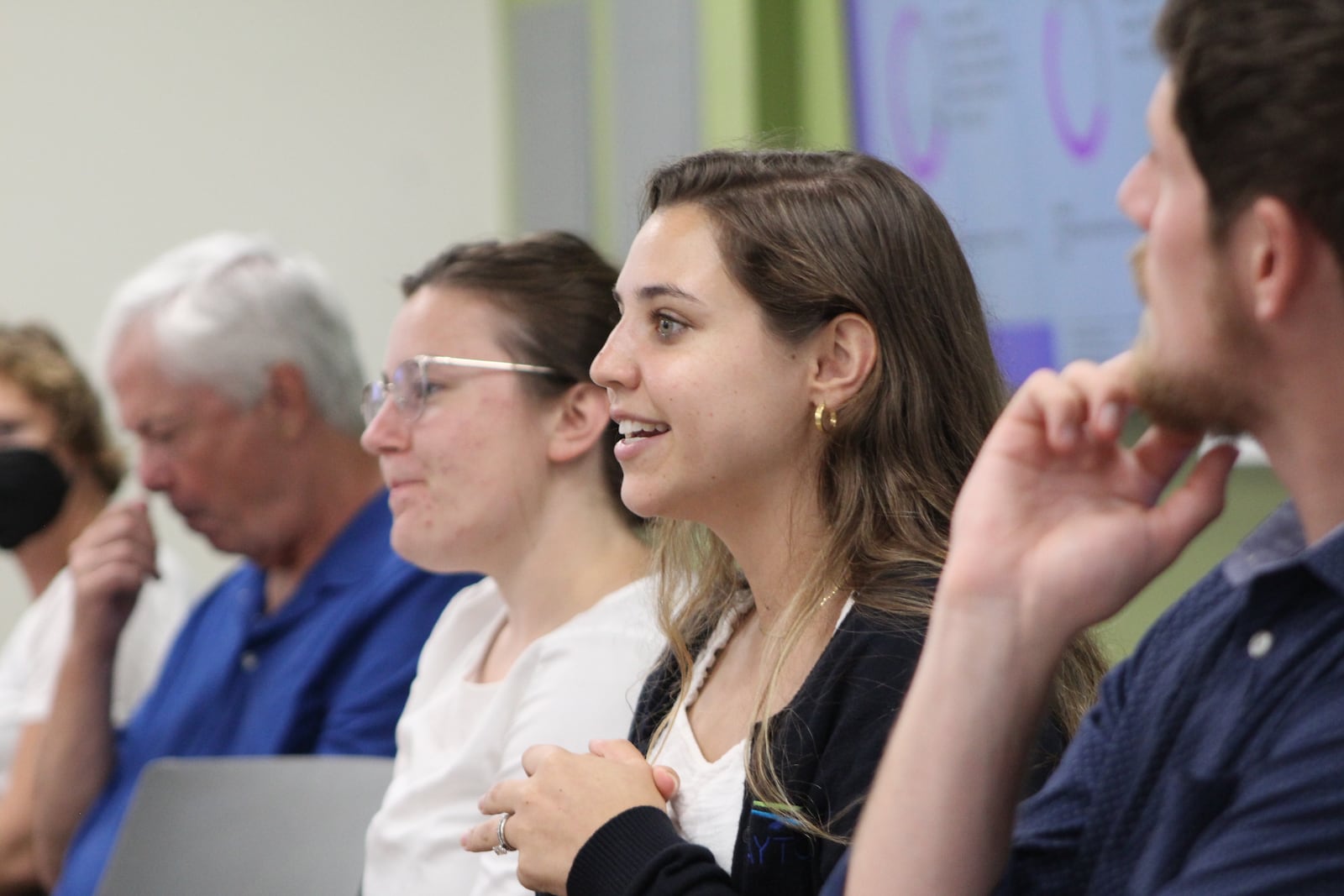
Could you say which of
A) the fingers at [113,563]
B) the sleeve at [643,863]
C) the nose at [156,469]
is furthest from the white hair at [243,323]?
the sleeve at [643,863]

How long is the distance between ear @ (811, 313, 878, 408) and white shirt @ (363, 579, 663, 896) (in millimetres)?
401

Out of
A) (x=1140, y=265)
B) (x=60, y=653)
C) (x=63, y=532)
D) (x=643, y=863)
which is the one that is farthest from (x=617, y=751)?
(x=63, y=532)

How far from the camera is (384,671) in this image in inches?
84.3

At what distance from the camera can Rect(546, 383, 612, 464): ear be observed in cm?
184

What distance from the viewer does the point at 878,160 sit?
4.67ft

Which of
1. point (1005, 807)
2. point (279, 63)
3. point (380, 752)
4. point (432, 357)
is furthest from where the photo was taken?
point (279, 63)

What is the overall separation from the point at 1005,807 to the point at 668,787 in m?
0.41

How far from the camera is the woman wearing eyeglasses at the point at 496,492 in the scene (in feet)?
5.56

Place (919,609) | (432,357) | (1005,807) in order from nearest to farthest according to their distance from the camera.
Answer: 1. (1005,807)
2. (919,609)
3. (432,357)

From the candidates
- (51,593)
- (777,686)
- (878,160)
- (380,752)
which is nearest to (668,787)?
(777,686)

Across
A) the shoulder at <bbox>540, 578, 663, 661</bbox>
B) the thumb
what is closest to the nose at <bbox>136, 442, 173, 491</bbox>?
the shoulder at <bbox>540, 578, 663, 661</bbox>

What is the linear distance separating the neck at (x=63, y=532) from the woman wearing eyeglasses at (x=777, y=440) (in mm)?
2023

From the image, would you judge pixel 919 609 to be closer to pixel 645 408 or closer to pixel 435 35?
pixel 645 408

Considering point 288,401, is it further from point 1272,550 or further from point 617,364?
point 1272,550
